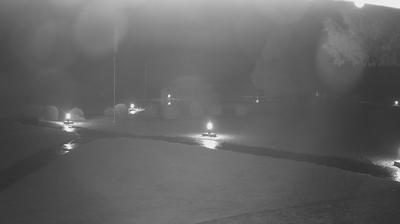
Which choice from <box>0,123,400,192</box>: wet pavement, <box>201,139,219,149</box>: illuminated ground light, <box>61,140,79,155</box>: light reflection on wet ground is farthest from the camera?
<box>201,139,219,149</box>: illuminated ground light

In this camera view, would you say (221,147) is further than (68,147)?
Yes

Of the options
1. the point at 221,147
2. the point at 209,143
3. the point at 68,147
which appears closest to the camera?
the point at 68,147

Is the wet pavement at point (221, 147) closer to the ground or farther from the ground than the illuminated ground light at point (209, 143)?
closer to the ground

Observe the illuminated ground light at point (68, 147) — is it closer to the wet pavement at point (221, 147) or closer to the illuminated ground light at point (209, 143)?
the wet pavement at point (221, 147)

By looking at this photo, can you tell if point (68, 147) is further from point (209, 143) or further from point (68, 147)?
point (209, 143)

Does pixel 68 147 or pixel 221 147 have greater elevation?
pixel 68 147

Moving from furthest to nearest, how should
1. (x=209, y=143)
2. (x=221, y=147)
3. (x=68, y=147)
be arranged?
(x=209, y=143)
(x=221, y=147)
(x=68, y=147)

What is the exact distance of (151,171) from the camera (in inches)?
412

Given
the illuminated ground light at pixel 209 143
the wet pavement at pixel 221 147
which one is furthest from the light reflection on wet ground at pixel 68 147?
the illuminated ground light at pixel 209 143

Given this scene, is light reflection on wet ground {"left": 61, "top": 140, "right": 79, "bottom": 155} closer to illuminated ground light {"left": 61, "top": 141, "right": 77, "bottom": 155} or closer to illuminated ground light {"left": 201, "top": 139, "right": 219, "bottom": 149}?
illuminated ground light {"left": 61, "top": 141, "right": 77, "bottom": 155}

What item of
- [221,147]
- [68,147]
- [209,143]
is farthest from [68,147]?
[221,147]

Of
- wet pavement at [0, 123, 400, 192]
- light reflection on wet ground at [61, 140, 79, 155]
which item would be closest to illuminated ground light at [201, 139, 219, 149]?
wet pavement at [0, 123, 400, 192]

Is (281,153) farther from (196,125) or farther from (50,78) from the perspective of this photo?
(50,78)

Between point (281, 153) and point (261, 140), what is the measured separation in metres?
3.50
